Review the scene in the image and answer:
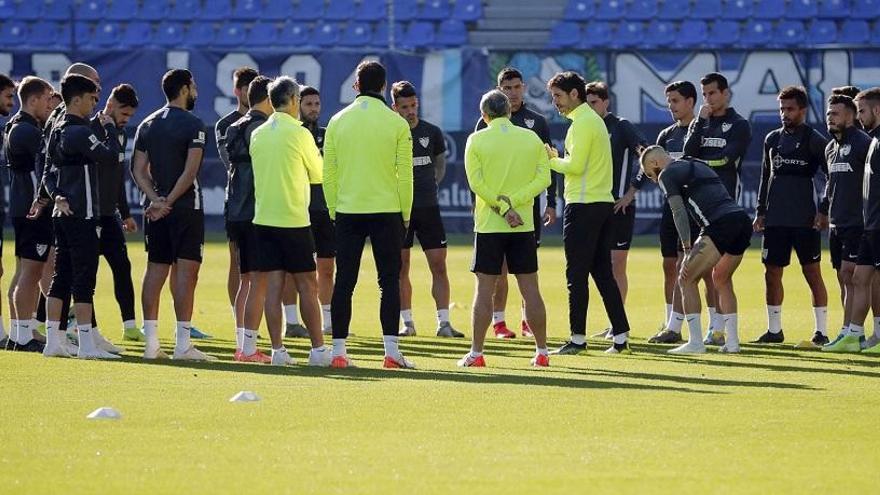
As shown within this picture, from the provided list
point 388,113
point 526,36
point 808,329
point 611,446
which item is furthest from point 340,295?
point 526,36

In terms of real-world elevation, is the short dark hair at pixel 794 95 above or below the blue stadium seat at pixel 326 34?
below

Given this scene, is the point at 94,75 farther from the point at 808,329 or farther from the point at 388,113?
the point at 808,329

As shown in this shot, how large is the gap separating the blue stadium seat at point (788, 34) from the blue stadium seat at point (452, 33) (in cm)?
638

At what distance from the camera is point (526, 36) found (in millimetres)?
34375

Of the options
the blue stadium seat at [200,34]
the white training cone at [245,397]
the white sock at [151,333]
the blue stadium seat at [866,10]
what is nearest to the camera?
the white training cone at [245,397]

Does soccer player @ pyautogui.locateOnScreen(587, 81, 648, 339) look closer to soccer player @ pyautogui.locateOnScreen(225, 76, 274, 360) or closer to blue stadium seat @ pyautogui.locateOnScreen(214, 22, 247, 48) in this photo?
soccer player @ pyautogui.locateOnScreen(225, 76, 274, 360)

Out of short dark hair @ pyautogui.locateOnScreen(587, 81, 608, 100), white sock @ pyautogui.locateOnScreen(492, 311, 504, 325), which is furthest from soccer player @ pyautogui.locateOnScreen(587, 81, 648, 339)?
white sock @ pyautogui.locateOnScreen(492, 311, 504, 325)

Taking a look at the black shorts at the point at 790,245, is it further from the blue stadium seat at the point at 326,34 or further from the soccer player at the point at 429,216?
the blue stadium seat at the point at 326,34

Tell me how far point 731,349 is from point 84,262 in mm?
5060

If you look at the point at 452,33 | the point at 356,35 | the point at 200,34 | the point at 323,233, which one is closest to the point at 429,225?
the point at 323,233

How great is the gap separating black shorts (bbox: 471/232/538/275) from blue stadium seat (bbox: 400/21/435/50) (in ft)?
74.2

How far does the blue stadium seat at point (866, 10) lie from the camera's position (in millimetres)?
33156

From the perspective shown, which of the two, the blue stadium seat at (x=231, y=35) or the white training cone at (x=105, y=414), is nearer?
the white training cone at (x=105, y=414)

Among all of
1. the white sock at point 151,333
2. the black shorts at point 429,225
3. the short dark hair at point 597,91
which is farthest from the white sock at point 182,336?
the short dark hair at point 597,91
